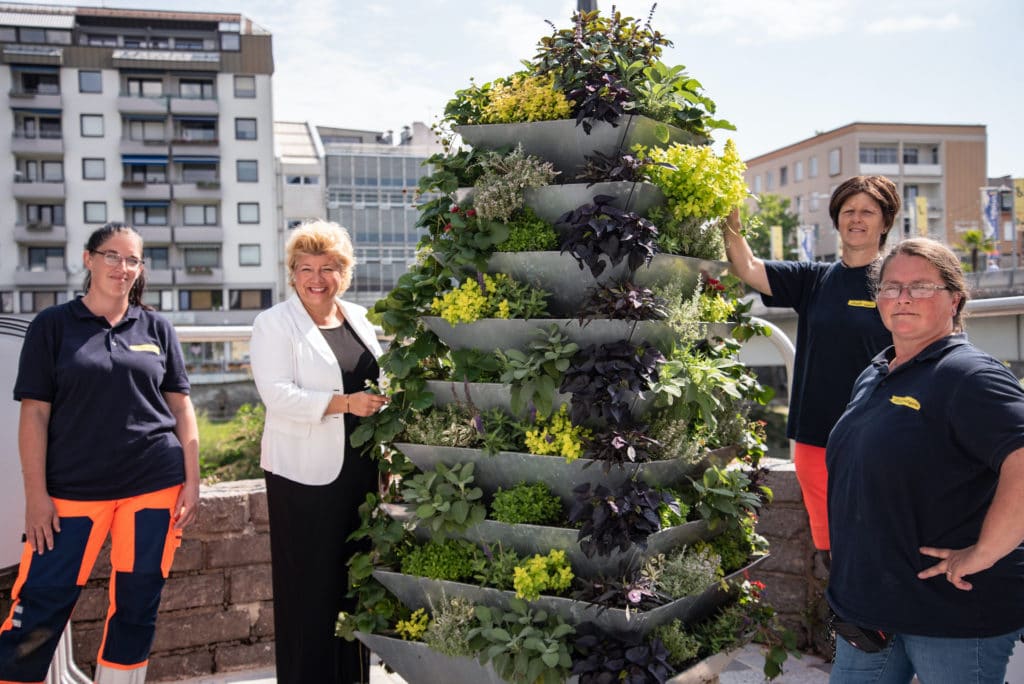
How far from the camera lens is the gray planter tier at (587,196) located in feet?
8.96

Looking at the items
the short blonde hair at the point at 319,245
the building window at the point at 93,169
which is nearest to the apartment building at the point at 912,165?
the building window at the point at 93,169

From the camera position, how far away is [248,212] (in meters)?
52.3

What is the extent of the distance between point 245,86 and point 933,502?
55.0 metres

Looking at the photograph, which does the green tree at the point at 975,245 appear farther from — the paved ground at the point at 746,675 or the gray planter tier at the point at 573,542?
the gray planter tier at the point at 573,542

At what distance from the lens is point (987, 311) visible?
3711 mm

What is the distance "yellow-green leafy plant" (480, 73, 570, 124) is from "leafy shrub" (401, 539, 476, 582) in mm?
1411

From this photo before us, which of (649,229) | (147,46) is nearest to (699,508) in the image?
(649,229)

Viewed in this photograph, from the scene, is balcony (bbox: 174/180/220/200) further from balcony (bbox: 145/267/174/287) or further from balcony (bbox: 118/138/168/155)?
balcony (bbox: 145/267/174/287)

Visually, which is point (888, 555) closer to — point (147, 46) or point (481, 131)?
point (481, 131)

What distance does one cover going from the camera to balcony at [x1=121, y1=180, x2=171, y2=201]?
166 feet

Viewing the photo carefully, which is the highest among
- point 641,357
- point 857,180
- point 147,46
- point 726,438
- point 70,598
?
point 147,46

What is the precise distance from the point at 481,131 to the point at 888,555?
1805 mm

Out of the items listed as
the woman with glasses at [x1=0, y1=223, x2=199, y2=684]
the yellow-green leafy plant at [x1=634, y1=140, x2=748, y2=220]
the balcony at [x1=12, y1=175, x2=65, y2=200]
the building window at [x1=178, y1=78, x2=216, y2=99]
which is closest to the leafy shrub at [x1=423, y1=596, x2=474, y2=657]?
the woman with glasses at [x1=0, y1=223, x2=199, y2=684]

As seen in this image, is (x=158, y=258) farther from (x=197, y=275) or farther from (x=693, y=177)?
(x=693, y=177)
